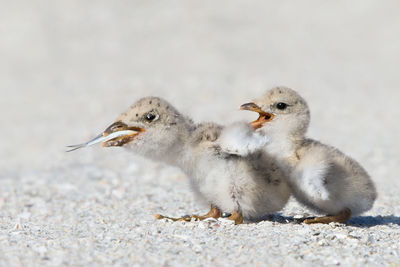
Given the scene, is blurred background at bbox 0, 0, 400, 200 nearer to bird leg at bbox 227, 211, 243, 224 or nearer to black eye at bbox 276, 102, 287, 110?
black eye at bbox 276, 102, 287, 110

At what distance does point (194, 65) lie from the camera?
13.1m

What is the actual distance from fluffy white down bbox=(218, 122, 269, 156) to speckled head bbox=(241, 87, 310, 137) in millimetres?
360

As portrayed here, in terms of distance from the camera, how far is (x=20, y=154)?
9.37 m

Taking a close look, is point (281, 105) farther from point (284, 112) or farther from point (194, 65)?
point (194, 65)

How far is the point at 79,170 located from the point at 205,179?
3.50 m

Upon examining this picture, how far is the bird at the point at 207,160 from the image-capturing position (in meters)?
4.41

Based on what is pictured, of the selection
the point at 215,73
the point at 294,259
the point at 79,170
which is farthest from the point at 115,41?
the point at 294,259

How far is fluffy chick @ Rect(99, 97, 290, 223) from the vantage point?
4.41 meters

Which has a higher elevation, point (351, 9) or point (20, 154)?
point (351, 9)

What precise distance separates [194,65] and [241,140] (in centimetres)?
895

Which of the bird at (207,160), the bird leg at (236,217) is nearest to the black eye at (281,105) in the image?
the bird at (207,160)

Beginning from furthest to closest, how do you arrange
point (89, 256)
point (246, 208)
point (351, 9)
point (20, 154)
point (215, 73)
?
1. point (351, 9)
2. point (215, 73)
3. point (20, 154)
4. point (246, 208)
5. point (89, 256)

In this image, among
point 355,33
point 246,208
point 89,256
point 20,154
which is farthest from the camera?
point 355,33

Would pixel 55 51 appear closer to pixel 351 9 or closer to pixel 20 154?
pixel 20 154
